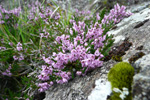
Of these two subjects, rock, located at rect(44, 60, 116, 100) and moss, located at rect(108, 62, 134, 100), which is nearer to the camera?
moss, located at rect(108, 62, 134, 100)

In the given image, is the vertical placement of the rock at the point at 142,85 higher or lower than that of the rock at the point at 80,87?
higher

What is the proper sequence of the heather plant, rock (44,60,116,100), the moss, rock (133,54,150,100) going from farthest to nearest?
the heather plant < rock (44,60,116,100) < the moss < rock (133,54,150,100)

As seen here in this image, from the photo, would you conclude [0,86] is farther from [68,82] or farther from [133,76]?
[133,76]

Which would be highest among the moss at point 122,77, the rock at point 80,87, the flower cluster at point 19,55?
the flower cluster at point 19,55

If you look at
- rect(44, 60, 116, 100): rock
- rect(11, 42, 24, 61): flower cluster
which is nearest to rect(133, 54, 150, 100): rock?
rect(44, 60, 116, 100): rock

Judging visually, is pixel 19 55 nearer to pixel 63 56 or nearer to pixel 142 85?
pixel 63 56

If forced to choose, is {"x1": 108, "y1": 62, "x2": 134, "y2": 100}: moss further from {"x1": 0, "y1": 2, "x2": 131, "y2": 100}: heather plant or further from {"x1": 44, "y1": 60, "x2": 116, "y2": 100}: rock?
{"x1": 0, "y1": 2, "x2": 131, "y2": 100}: heather plant

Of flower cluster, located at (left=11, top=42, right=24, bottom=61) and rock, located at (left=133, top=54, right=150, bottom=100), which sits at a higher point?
flower cluster, located at (left=11, top=42, right=24, bottom=61)

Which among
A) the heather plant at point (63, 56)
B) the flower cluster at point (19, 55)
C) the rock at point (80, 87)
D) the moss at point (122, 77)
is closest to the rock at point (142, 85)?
the moss at point (122, 77)

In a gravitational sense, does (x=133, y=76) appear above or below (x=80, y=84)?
above

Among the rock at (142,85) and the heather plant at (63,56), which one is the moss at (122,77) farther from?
the heather plant at (63,56)

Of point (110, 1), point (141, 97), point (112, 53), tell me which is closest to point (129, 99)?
point (141, 97)
